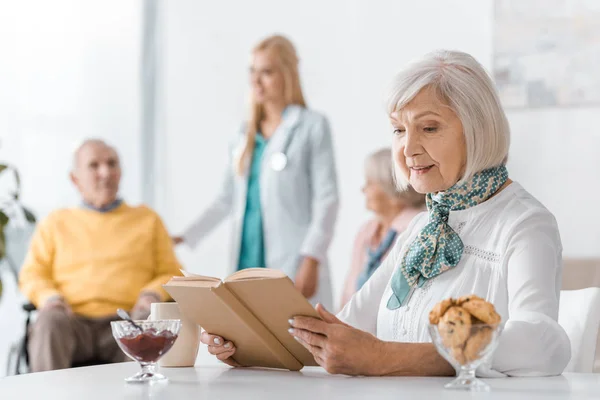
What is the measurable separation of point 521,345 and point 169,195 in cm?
432

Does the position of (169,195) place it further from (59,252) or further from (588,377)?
(588,377)

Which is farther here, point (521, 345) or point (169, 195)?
point (169, 195)

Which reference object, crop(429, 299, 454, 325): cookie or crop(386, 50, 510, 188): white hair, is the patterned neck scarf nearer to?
crop(386, 50, 510, 188): white hair

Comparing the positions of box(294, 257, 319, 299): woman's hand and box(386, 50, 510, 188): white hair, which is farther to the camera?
box(294, 257, 319, 299): woman's hand

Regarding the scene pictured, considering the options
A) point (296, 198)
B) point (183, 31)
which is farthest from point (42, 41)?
point (296, 198)

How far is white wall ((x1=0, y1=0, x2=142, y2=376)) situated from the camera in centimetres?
490

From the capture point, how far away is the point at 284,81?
149 inches

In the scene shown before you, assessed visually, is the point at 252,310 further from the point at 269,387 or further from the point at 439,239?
the point at 439,239

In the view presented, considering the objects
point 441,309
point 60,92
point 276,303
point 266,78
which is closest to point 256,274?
point 276,303

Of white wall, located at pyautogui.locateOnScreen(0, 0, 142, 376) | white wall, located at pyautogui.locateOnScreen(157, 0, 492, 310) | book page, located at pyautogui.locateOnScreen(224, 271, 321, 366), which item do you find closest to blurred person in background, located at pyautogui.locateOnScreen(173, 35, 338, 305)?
white wall, located at pyautogui.locateOnScreen(157, 0, 492, 310)

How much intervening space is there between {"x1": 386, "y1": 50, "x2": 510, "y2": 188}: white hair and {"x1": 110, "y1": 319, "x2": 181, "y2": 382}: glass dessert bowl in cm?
61

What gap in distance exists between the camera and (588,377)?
→ 1.44 metres

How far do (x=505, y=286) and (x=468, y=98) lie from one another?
0.35m

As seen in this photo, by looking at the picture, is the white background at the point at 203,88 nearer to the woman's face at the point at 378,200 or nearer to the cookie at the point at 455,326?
the woman's face at the point at 378,200
